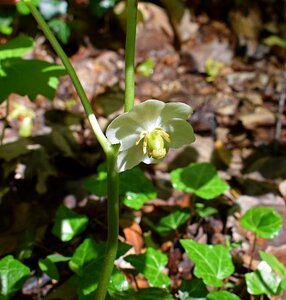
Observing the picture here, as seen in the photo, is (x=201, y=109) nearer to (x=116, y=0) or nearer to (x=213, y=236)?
(x=116, y=0)

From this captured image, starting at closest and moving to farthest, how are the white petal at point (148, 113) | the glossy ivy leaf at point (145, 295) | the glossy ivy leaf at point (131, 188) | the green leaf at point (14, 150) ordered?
the white petal at point (148, 113) < the glossy ivy leaf at point (145, 295) < the glossy ivy leaf at point (131, 188) < the green leaf at point (14, 150)

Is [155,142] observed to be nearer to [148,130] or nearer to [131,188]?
[148,130]

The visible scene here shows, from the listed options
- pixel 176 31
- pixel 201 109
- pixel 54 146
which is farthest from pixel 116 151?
pixel 176 31

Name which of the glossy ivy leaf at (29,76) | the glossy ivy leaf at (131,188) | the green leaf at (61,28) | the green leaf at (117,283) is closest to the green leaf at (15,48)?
the glossy ivy leaf at (29,76)

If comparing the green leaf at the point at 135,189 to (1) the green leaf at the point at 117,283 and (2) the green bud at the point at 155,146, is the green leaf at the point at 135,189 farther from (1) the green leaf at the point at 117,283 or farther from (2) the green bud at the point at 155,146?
(2) the green bud at the point at 155,146

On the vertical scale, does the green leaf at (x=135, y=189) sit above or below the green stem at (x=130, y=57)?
below

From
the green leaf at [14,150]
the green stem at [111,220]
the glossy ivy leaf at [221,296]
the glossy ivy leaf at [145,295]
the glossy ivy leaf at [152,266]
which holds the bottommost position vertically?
the green leaf at [14,150]

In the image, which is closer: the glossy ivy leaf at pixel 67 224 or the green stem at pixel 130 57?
the green stem at pixel 130 57
